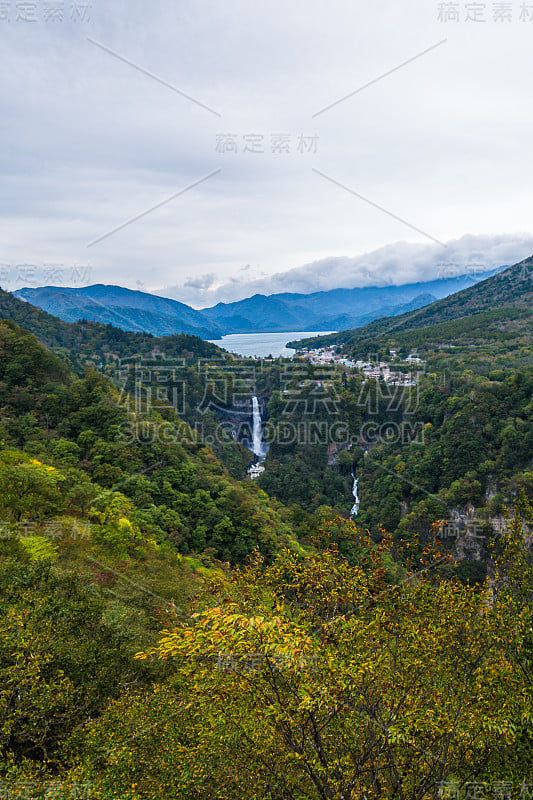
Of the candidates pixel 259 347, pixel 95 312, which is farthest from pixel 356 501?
pixel 95 312

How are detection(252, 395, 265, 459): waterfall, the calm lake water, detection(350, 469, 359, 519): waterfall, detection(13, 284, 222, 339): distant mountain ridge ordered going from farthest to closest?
detection(13, 284, 222, 339): distant mountain ridge < the calm lake water < detection(252, 395, 265, 459): waterfall < detection(350, 469, 359, 519): waterfall

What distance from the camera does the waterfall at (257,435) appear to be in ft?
185

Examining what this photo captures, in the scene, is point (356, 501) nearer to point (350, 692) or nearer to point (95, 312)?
point (350, 692)

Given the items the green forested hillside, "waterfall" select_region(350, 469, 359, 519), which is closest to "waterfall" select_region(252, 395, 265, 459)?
A: "waterfall" select_region(350, 469, 359, 519)

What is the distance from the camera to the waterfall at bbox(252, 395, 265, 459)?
56.3m

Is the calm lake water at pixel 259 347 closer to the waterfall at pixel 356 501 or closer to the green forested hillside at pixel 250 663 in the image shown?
the waterfall at pixel 356 501

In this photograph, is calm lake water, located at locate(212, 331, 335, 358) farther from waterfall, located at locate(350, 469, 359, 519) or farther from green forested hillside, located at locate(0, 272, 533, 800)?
green forested hillside, located at locate(0, 272, 533, 800)

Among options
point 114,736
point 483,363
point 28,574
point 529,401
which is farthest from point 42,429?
point 483,363

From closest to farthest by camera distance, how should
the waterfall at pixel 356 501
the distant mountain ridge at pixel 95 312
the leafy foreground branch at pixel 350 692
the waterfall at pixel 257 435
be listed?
the leafy foreground branch at pixel 350 692 < the waterfall at pixel 356 501 < the waterfall at pixel 257 435 < the distant mountain ridge at pixel 95 312

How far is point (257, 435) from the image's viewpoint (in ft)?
190

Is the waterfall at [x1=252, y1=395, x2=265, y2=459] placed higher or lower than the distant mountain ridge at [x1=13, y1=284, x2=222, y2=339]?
lower

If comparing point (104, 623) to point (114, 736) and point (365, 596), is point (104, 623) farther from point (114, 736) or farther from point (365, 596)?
point (365, 596)

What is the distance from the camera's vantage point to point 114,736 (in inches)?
190

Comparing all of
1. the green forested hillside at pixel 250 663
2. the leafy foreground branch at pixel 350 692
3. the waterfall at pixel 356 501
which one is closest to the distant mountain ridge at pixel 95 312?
→ the waterfall at pixel 356 501
